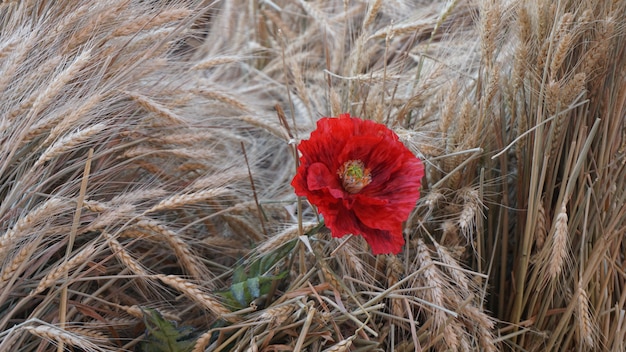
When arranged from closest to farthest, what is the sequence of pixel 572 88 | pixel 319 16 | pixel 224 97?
pixel 572 88
pixel 224 97
pixel 319 16

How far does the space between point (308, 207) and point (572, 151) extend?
1.53ft

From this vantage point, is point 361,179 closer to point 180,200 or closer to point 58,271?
point 180,200

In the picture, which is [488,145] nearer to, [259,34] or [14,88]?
[14,88]

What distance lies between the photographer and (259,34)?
1709mm

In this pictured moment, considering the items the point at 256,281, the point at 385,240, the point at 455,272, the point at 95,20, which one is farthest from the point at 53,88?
the point at 455,272

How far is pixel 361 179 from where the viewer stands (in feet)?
2.74

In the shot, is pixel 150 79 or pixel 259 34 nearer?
pixel 150 79

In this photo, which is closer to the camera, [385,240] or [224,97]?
[385,240]

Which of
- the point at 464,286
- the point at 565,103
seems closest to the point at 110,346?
the point at 464,286

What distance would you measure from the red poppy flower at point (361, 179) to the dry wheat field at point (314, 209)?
0.05 m

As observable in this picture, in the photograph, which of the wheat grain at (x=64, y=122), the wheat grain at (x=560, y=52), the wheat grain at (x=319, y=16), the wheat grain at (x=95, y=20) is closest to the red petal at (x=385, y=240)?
the wheat grain at (x=560, y=52)

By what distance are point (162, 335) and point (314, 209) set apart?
31cm

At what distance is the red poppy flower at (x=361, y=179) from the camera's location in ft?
2.55

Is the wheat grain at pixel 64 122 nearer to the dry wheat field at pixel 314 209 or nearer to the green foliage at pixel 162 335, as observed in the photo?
A: the dry wheat field at pixel 314 209
